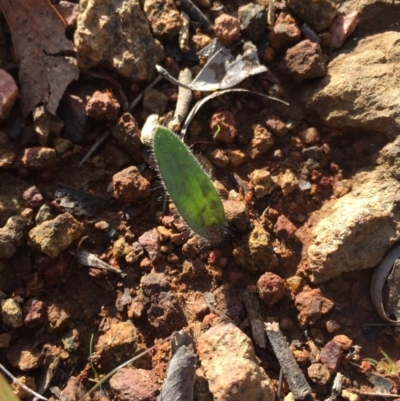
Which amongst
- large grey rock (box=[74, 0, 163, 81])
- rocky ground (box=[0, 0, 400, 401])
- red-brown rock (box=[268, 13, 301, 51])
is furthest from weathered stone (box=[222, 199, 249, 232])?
red-brown rock (box=[268, 13, 301, 51])

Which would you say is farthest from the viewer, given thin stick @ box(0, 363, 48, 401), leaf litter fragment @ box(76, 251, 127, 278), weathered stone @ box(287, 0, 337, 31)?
weathered stone @ box(287, 0, 337, 31)

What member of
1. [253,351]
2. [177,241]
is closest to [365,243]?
[253,351]

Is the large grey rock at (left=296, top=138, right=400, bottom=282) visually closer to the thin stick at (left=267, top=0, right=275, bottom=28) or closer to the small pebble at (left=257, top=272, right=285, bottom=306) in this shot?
the small pebble at (left=257, top=272, right=285, bottom=306)

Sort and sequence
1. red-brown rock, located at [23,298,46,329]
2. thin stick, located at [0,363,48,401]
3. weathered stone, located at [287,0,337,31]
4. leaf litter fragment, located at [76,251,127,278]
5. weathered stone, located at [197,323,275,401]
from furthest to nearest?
1. weathered stone, located at [287,0,337,31]
2. leaf litter fragment, located at [76,251,127,278]
3. red-brown rock, located at [23,298,46,329]
4. thin stick, located at [0,363,48,401]
5. weathered stone, located at [197,323,275,401]

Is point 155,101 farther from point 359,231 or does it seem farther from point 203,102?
point 359,231

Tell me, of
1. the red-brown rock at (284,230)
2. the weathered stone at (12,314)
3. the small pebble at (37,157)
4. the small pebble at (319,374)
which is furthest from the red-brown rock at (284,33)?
the weathered stone at (12,314)

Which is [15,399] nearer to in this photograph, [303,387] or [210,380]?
[210,380]

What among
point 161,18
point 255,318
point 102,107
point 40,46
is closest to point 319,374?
point 255,318
